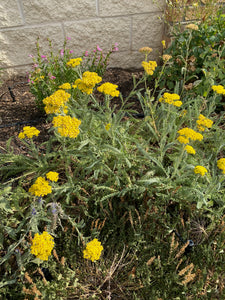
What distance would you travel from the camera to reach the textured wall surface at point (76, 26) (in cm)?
294

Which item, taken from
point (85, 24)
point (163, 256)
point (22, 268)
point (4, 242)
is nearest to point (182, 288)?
point (163, 256)

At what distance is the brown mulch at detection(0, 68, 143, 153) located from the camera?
8.34 ft

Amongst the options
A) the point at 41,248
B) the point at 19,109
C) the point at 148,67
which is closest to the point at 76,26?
the point at 19,109

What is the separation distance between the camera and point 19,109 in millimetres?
2834

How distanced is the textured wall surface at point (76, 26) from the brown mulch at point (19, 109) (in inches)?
10.1

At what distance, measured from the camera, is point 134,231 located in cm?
171

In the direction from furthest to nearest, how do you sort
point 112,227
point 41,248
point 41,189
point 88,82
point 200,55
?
point 200,55 → point 112,227 → point 88,82 → point 41,189 → point 41,248

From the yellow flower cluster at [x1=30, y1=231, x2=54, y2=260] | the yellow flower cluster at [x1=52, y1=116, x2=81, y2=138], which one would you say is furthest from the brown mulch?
the yellow flower cluster at [x1=30, y1=231, x2=54, y2=260]

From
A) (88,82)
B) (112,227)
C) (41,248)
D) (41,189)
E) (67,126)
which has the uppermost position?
(88,82)

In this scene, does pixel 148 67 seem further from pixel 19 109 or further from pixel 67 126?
pixel 19 109

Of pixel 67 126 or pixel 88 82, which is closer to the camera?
pixel 67 126

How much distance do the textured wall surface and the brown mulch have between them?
0.84 feet

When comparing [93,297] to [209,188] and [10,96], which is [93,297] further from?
[10,96]

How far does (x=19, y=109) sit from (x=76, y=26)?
122cm
